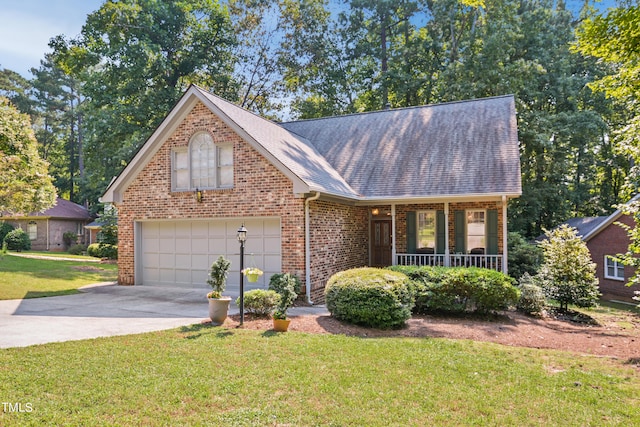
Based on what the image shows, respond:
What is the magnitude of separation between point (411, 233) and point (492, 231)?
8.49 feet

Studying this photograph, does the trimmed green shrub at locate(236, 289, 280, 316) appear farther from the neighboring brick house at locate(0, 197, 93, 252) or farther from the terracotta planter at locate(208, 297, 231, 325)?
the neighboring brick house at locate(0, 197, 93, 252)

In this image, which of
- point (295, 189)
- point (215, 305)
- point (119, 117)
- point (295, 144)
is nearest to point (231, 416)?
point (215, 305)

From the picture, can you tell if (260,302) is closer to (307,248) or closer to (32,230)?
(307,248)

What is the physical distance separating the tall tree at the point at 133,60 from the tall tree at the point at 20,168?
6.83 meters

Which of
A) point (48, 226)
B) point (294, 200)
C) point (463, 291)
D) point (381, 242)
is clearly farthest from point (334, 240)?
point (48, 226)

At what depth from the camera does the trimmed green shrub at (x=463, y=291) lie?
32.7 feet

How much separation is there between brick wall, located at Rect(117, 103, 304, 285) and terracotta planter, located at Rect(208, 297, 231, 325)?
3.09 metres

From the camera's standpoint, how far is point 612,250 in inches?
848

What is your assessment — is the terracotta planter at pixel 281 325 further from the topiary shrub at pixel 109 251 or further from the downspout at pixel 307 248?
the topiary shrub at pixel 109 251

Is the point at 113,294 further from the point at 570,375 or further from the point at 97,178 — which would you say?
the point at 97,178

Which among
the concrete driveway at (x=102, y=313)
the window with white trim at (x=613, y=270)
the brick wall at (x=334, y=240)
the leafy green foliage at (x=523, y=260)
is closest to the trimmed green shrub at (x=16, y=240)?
the concrete driveway at (x=102, y=313)

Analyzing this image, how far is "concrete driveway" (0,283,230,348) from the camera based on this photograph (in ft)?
25.8

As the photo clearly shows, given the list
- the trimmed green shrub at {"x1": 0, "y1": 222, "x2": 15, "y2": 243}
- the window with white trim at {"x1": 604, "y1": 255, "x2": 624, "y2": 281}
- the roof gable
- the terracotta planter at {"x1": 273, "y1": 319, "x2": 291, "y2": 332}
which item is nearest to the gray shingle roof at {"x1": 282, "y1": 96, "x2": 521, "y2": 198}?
the roof gable

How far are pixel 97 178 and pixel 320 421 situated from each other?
28828 millimetres
